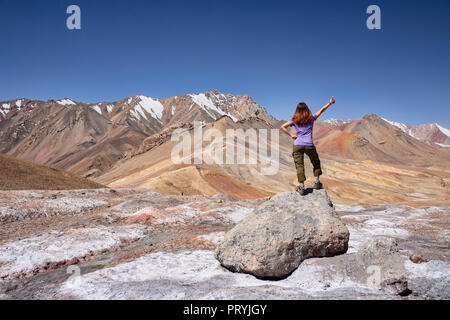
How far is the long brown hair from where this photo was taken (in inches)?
312

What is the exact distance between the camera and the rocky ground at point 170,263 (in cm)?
680

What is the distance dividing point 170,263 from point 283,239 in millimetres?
3795

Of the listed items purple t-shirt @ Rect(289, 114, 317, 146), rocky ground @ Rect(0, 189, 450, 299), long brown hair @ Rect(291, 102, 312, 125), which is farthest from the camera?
purple t-shirt @ Rect(289, 114, 317, 146)

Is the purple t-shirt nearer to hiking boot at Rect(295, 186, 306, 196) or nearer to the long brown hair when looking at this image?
the long brown hair

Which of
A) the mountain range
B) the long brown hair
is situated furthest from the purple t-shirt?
the mountain range

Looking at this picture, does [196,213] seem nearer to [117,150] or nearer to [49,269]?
[49,269]

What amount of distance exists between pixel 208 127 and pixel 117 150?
7667 centimetres

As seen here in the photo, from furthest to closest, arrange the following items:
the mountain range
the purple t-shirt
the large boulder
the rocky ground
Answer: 1. the mountain range
2. the purple t-shirt
3. the large boulder
4. the rocky ground

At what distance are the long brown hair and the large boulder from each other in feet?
8.51

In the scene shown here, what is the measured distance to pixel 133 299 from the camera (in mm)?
6664

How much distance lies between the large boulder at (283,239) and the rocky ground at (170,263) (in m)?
0.28

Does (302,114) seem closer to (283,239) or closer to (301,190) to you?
(301,190)

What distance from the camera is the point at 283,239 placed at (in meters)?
7.95

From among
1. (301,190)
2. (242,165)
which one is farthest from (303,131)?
(242,165)
